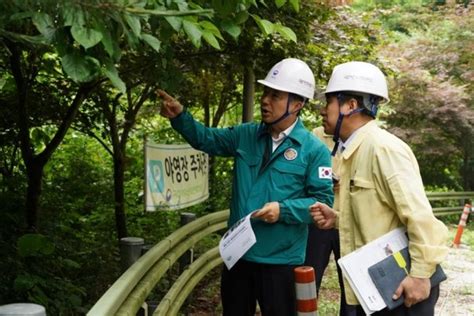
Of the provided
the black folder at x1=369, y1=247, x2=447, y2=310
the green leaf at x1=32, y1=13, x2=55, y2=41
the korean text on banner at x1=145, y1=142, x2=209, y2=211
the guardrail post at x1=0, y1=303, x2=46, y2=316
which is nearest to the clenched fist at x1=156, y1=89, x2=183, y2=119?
the korean text on banner at x1=145, y1=142, x2=209, y2=211

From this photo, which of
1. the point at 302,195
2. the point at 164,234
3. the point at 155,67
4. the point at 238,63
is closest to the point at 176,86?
the point at 155,67

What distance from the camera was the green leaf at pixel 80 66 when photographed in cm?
181

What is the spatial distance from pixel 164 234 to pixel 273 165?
321 cm

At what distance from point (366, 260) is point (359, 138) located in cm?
53

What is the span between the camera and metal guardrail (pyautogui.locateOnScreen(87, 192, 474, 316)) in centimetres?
240

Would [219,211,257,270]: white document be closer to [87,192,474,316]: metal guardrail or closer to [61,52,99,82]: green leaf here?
[87,192,474,316]: metal guardrail

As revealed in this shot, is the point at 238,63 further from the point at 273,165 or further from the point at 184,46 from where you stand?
the point at 273,165

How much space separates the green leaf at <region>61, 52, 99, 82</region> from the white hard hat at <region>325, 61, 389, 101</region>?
1.39 metres

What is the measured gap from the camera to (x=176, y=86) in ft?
11.2

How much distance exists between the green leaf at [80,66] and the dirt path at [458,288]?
525 centimetres

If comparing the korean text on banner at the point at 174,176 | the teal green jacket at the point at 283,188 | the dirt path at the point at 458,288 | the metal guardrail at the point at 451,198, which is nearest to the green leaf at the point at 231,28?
the teal green jacket at the point at 283,188

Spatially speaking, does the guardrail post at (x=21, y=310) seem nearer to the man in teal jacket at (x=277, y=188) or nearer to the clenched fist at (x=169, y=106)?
the man in teal jacket at (x=277, y=188)

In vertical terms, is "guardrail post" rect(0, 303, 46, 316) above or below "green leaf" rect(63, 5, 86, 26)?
below

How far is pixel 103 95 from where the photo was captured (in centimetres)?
532
